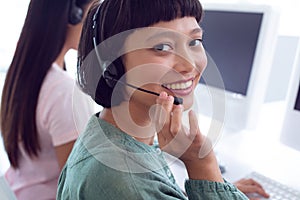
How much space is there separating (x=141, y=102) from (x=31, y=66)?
0.44 m

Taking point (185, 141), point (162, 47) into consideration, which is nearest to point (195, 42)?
point (162, 47)

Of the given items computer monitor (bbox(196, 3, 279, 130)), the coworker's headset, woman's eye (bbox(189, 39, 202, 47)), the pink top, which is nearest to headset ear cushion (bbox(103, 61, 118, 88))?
the coworker's headset

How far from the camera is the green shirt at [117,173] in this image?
0.45 metres

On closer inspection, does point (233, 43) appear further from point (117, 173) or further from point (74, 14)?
point (117, 173)

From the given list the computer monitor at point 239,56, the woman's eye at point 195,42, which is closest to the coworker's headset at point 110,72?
the woman's eye at point 195,42

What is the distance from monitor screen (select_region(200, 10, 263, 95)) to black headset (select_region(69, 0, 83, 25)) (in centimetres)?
45

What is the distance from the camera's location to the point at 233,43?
1055mm

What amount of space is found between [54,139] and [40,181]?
0.15 m

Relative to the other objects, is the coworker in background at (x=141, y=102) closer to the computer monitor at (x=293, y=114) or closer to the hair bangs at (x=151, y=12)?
the hair bangs at (x=151, y=12)

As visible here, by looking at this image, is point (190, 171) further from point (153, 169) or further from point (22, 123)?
point (22, 123)

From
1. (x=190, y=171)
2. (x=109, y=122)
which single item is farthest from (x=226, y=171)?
(x=109, y=122)

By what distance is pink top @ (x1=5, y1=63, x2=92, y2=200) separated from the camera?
846 mm

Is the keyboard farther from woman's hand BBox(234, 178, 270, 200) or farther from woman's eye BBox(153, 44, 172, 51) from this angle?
woman's eye BBox(153, 44, 172, 51)

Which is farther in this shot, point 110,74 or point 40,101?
point 40,101
